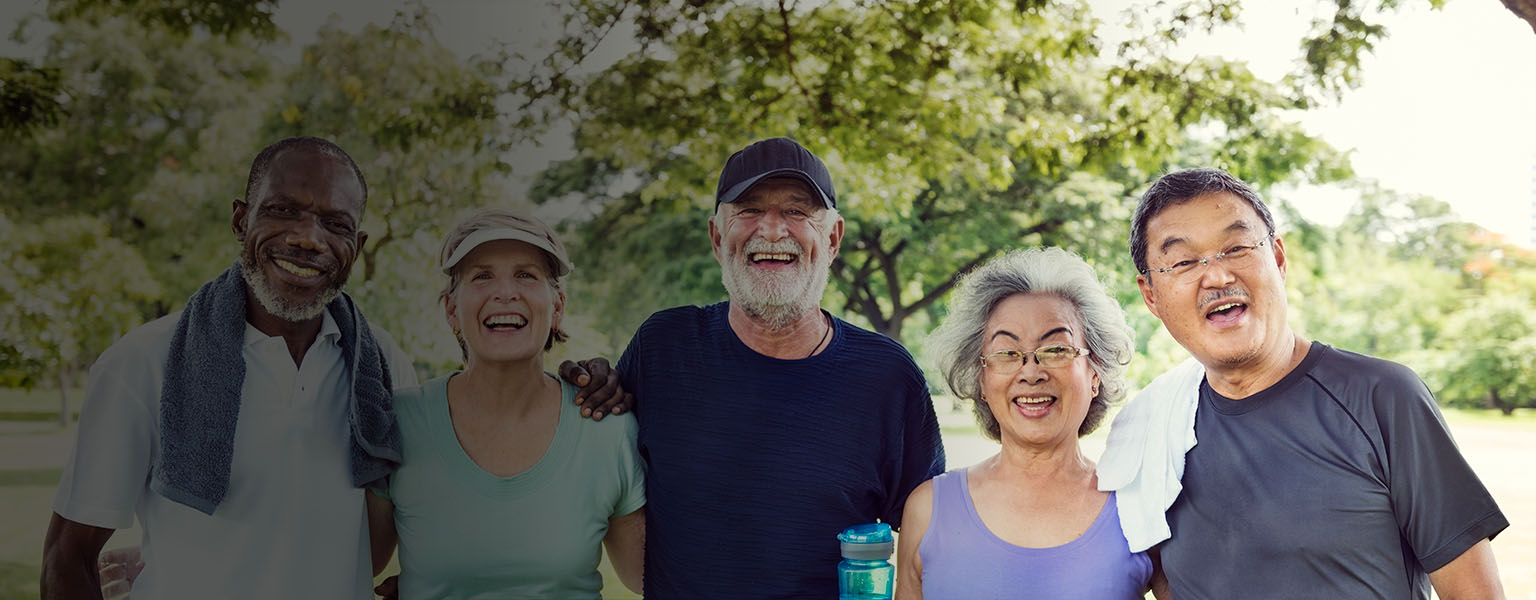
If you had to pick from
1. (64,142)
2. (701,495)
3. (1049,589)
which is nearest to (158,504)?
(701,495)

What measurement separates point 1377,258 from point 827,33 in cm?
1071

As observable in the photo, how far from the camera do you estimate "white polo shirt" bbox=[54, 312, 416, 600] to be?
7.78 feet

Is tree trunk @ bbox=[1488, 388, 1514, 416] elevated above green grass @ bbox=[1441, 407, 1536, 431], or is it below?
above

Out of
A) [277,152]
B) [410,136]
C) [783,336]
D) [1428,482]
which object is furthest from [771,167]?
[410,136]

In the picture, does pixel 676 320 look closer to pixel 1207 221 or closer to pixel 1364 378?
pixel 1207 221

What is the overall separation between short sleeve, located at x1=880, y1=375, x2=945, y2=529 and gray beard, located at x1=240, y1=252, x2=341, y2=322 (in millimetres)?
1460

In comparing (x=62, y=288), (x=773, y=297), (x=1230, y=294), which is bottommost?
(x=1230, y=294)

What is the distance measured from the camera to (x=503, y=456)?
8.61 feet

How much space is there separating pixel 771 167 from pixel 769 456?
2.44 ft

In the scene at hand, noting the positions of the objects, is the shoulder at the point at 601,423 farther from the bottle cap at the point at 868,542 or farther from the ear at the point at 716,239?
the bottle cap at the point at 868,542

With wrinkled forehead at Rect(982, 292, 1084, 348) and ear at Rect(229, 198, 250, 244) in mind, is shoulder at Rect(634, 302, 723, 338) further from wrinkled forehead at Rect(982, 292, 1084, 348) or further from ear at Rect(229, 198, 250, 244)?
ear at Rect(229, 198, 250, 244)

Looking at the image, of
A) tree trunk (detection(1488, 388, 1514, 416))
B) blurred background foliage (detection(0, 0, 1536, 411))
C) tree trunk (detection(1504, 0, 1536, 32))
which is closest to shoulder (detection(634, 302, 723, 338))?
tree trunk (detection(1504, 0, 1536, 32))

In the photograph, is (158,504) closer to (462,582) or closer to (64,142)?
(462,582)

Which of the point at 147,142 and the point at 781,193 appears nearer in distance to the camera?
the point at 781,193
